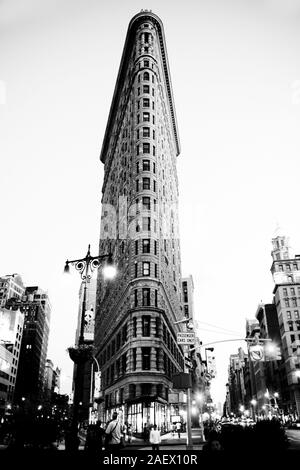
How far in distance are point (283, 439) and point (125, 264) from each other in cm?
5121

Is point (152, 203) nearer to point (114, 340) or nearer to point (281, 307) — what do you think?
point (114, 340)

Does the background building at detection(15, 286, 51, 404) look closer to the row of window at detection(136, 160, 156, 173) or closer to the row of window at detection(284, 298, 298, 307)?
the row of window at detection(284, 298, 298, 307)

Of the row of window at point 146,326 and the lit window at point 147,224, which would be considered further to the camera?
the lit window at point 147,224

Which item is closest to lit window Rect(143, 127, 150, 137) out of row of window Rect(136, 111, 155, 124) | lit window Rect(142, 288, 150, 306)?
row of window Rect(136, 111, 155, 124)

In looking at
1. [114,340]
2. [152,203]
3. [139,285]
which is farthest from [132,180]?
[114,340]

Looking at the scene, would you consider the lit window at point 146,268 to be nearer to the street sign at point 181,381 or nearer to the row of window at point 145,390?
the row of window at point 145,390

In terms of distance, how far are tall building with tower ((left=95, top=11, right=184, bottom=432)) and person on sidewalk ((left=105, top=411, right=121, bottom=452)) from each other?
31008 mm

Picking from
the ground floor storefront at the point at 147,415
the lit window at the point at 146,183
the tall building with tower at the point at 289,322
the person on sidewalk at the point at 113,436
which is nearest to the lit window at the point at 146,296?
the ground floor storefront at the point at 147,415

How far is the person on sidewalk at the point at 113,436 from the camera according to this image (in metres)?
13.6

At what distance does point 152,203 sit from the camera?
58.8m

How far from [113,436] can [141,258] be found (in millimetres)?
40499

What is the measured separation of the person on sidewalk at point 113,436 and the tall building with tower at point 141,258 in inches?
1221

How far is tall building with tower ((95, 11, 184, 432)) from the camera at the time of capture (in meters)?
48.0

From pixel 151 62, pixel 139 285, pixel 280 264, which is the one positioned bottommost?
pixel 139 285
